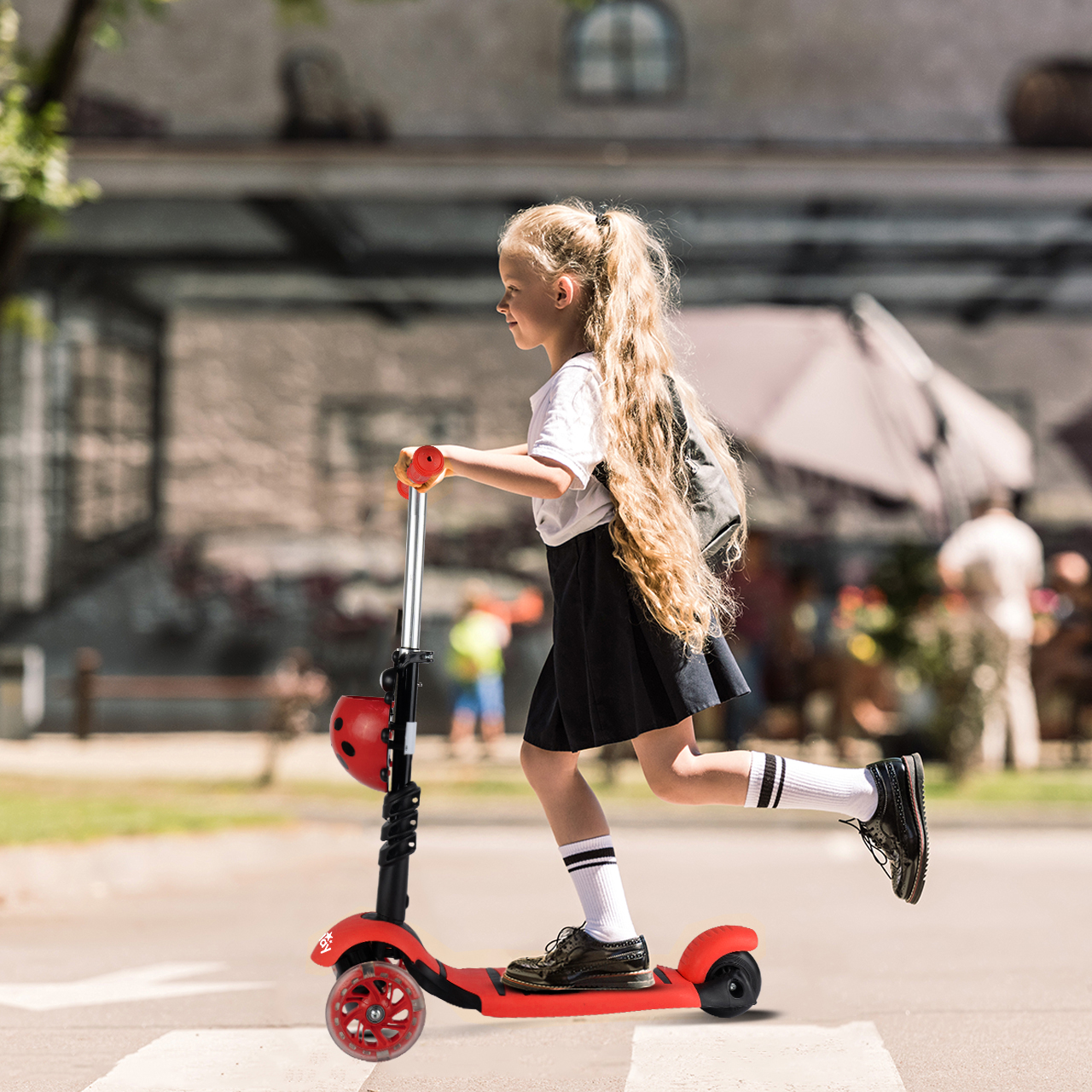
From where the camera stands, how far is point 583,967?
374 cm

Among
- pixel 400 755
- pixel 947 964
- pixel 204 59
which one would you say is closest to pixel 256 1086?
pixel 400 755

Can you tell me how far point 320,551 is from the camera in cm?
1817

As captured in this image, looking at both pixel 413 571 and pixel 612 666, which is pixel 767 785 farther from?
pixel 413 571

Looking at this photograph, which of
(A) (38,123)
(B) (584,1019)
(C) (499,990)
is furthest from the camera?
(A) (38,123)

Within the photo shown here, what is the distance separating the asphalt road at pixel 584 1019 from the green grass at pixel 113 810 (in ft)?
1.55

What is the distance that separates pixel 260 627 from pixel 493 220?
17.1 feet

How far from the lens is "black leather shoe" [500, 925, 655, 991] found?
3.71m

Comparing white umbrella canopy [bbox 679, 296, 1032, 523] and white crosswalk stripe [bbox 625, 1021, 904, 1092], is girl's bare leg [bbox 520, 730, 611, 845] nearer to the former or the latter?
white crosswalk stripe [bbox 625, 1021, 904, 1092]

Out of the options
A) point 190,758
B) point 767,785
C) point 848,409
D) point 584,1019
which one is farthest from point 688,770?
point 190,758

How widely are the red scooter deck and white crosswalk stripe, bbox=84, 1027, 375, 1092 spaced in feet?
1.11

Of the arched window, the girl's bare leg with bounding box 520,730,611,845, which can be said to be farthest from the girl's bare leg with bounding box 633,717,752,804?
the arched window

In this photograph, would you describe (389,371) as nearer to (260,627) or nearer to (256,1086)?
(260,627)

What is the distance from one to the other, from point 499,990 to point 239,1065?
2.26ft

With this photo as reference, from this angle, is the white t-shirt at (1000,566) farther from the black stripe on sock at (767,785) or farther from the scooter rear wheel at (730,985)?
the black stripe on sock at (767,785)
